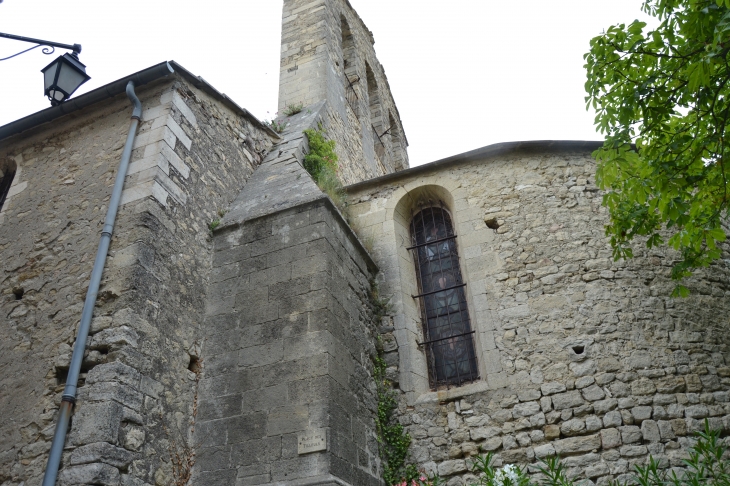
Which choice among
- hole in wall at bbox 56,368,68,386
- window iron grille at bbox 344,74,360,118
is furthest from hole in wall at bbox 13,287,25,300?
window iron grille at bbox 344,74,360,118

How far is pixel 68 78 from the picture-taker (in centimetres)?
479

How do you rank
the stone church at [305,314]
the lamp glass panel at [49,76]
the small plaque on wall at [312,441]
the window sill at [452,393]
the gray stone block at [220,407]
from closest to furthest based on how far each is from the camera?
the small plaque on wall at [312,441], the stone church at [305,314], the gray stone block at [220,407], the lamp glass panel at [49,76], the window sill at [452,393]

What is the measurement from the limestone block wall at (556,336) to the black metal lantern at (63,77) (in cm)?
353

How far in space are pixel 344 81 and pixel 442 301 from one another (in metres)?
6.35

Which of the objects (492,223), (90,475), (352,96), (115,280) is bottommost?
(90,475)

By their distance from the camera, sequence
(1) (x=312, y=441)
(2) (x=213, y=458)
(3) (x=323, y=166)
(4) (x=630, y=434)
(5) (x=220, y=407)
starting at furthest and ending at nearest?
(3) (x=323, y=166) < (4) (x=630, y=434) < (5) (x=220, y=407) < (2) (x=213, y=458) < (1) (x=312, y=441)

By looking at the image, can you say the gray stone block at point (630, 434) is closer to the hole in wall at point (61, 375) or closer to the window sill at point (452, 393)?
the window sill at point (452, 393)

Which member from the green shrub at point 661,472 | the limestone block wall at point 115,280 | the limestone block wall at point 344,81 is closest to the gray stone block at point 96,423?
the limestone block wall at point 115,280

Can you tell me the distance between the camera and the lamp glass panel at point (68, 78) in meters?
4.77

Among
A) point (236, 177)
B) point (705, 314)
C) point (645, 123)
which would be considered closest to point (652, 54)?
point (645, 123)

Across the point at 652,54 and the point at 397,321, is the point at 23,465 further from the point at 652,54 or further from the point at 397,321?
the point at 652,54

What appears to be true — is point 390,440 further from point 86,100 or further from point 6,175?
point 6,175

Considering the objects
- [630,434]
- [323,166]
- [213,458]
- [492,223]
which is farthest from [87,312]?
[630,434]

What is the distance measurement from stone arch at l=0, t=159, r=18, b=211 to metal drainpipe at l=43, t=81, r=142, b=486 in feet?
6.34
